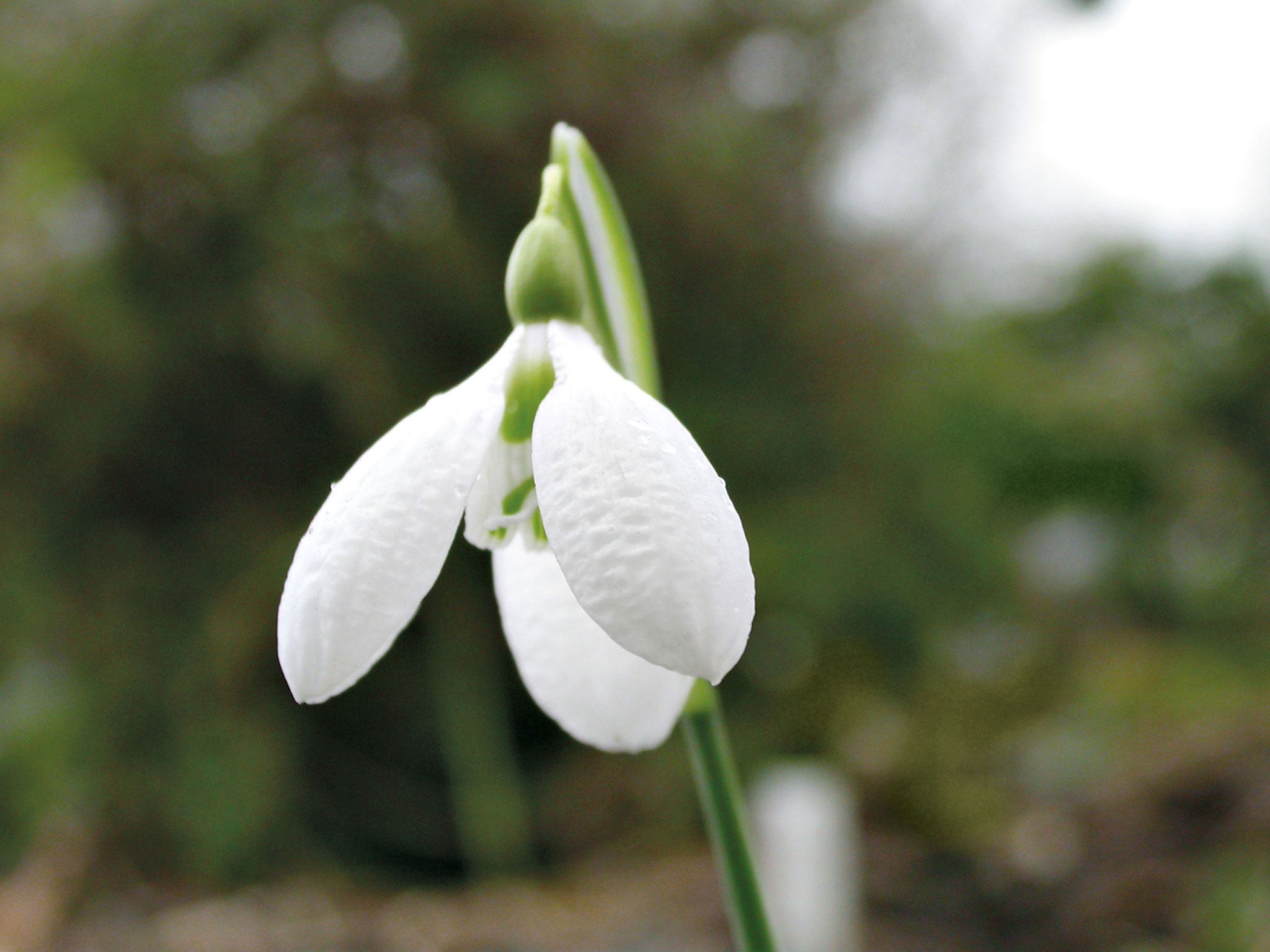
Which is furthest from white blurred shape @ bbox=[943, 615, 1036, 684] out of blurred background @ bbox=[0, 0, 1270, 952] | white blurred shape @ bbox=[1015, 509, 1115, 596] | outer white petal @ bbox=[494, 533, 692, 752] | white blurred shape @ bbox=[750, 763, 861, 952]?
outer white petal @ bbox=[494, 533, 692, 752]

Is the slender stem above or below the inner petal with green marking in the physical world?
below

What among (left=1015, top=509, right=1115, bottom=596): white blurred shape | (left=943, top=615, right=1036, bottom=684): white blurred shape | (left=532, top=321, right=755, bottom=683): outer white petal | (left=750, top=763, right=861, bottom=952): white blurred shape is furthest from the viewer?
(left=1015, top=509, right=1115, bottom=596): white blurred shape

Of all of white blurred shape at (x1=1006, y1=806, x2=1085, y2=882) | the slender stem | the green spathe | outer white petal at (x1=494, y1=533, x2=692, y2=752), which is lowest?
white blurred shape at (x1=1006, y1=806, x2=1085, y2=882)

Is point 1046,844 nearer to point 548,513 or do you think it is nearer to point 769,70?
point 769,70

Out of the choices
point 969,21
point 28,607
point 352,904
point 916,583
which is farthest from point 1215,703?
point 28,607

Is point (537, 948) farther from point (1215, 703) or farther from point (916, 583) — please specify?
point (1215, 703)

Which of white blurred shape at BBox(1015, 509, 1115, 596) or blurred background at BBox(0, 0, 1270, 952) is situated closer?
blurred background at BBox(0, 0, 1270, 952)

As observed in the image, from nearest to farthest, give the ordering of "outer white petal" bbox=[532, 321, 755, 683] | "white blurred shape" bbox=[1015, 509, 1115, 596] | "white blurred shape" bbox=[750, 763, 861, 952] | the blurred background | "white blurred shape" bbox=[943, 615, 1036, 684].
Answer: "outer white petal" bbox=[532, 321, 755, 683], "white blurred shape" bbox=[750, 763, 861, 952], the blurred background, "white blurred shape" bbox=[943, 615, 1036, 684], "white blurred shape" bbox=[1015, 509, 1115, 596]

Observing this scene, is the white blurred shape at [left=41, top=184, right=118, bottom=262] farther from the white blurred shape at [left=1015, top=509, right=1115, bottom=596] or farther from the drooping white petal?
the white blurred shape at [left=1015, top=509, right=1115, bottom=596]

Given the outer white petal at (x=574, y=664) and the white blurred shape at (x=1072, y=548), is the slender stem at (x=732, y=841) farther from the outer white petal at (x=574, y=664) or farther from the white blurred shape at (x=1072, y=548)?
the white blurred shape at (x=1072, y=548)
